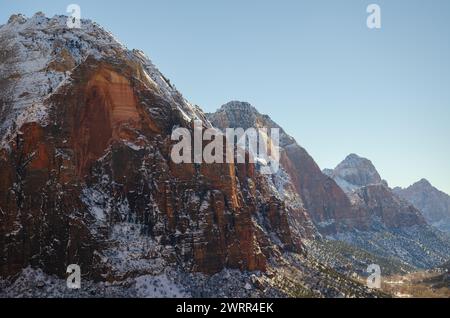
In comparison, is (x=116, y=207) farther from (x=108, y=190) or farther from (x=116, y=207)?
(x=108, y=190)

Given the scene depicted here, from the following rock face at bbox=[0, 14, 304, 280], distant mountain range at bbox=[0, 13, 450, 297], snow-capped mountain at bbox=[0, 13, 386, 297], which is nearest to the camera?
distant mountain range at bbox=[0, 13, 450, 297]

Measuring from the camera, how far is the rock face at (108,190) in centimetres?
16138

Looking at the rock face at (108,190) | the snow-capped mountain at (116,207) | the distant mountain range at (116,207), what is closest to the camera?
the distant mountain range at (116,207)

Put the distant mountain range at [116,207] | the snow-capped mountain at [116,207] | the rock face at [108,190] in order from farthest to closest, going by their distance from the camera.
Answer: the rock face at [108,190]
the snow-capped mountain at [116,207]
the distant mountain range at [116,207]

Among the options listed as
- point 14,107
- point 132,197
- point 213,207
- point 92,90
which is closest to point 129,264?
point 132,197

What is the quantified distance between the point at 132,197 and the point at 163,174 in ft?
42.7

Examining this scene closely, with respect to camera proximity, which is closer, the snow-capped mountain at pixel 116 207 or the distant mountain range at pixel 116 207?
the distant mountain range at pixel 116 207

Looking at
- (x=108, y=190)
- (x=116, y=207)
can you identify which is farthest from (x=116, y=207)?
(x=108, y=190)

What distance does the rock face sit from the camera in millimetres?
161375

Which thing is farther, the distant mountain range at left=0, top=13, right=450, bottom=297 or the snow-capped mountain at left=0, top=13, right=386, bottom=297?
the snow-capped mountain at left=0, top=13, right=386, bottom=297

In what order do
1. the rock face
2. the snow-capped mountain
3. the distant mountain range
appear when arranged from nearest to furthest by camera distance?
1. the distant mountain range
2. the snow-capped mountain
3. the rock face

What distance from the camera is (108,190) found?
178125 millimetres
